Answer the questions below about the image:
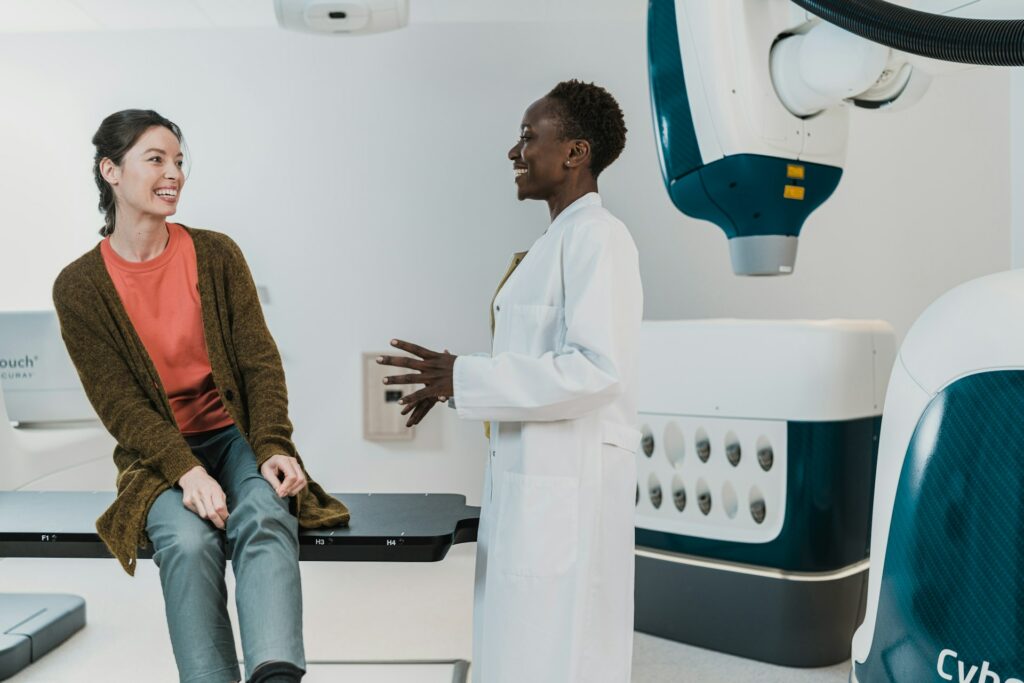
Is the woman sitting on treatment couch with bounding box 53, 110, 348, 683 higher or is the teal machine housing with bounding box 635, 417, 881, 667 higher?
the woman sitting on treatment couch with bounding box 53, 110, 348, 683

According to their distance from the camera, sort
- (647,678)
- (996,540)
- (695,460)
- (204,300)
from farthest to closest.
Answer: (695,460) → (647,678) → (204,300) → (996,540)

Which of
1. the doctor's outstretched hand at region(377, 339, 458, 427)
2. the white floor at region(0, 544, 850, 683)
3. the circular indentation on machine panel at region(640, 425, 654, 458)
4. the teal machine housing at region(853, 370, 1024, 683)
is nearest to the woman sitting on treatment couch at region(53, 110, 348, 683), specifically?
the doctor's outstretched hand at region(377, 339, 458, 427)

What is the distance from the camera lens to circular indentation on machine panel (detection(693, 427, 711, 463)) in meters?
2.25

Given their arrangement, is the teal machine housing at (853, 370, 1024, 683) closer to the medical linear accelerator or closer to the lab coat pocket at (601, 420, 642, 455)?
the medical linear accelerator

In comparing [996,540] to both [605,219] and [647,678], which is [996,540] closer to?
[605,219]

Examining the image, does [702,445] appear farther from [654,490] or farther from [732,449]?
[654,490]

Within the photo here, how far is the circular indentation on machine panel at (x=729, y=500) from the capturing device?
88.0 inches

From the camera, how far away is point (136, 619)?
99.4 inches

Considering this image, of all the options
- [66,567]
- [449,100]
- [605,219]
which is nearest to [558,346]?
[605,219]

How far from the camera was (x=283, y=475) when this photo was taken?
59.4 inches

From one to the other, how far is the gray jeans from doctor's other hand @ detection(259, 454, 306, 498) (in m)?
0.03

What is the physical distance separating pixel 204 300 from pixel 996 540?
1.22 m

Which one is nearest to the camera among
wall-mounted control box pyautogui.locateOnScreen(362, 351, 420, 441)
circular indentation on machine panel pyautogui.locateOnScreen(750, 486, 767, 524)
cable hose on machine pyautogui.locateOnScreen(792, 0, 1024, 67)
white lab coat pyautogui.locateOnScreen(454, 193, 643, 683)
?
cable hose on machine pyautogui.locateOnScreen(792, 0, 1024, 67)

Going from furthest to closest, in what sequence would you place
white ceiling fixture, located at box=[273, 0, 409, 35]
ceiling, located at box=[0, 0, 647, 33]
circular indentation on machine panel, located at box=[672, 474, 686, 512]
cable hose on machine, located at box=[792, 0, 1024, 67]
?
1. ceiling, located at box=[0, 0, 647, 33]
2. circular indentation on machine panel, located at box=[672, 474, 686, 512]
3. white ceiling fixture, located at box=[273, 0, 409, 35]
4. cable hose on machine, located at box=[792, 0, 1024, 67]
